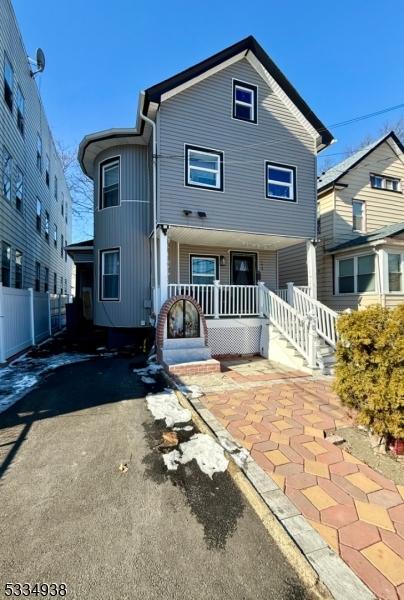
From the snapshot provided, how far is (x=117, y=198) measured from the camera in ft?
32.6

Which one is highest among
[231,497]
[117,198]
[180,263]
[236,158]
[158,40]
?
[158,40]

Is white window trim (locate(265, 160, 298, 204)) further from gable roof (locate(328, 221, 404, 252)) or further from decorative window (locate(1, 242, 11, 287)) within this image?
decorative window (locate(1, 242, 11, 287))

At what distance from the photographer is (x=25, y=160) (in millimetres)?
11250

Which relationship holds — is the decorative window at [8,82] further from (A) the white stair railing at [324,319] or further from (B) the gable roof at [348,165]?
(B) the gable roof at [348,165]

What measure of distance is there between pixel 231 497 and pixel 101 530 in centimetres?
110

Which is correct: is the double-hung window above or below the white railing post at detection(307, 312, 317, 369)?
above

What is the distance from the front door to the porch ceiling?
39cm

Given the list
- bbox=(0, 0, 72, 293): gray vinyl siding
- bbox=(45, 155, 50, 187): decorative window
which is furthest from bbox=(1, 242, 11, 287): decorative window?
bbox=(45, 155, 50, 187): decorative window

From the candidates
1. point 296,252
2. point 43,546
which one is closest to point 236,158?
point 296,252

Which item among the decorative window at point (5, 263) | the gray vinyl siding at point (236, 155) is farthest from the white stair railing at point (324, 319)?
the decorative window at point (5, 263)

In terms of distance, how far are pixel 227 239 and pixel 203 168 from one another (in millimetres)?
A: 2413

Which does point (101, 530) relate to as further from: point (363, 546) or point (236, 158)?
point (236, 158)

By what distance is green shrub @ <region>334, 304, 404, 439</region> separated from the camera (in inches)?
120

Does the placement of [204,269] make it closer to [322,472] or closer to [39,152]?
[322,472]
